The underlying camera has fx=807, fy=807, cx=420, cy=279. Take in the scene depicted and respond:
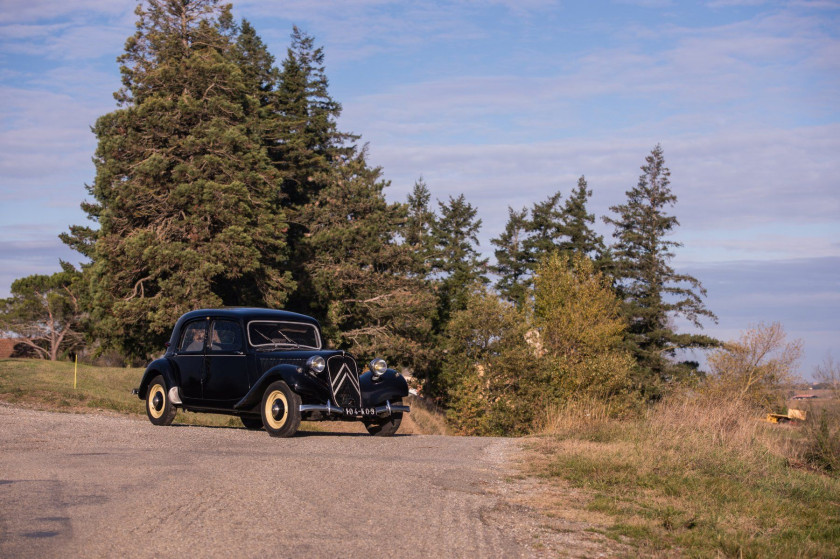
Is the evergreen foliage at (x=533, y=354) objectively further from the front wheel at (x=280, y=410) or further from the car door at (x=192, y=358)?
the front wheel at (x=280, y=410)

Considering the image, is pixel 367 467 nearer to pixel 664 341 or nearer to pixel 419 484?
pixel 419 484

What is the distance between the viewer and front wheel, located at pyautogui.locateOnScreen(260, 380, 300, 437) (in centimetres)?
1245

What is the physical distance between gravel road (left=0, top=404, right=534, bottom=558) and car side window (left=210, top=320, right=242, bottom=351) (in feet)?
9.31

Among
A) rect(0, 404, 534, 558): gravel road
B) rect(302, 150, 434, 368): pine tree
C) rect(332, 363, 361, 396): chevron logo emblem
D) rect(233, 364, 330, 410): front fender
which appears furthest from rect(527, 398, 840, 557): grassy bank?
rect(302, 150, 434, 368): pine tree

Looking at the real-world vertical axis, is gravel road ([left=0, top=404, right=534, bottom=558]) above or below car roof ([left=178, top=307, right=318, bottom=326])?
below

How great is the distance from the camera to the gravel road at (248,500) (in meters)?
5.47

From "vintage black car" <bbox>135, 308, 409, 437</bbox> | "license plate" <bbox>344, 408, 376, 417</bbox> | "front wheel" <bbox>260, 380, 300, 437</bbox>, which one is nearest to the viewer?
"front wheel" <bbox>260, 380, 300, 437</bbox>

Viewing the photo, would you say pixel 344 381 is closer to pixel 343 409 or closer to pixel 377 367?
pixel 343 409

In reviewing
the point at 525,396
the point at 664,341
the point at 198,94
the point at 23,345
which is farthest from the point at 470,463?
the point at 23,345

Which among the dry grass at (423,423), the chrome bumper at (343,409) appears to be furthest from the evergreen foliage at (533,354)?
the chrome bumper at (343,409)

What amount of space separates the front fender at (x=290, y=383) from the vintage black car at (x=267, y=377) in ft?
0.05

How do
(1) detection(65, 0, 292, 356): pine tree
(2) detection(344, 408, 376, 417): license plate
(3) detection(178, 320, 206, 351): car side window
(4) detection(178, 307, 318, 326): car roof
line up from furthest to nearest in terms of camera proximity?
1. (1) detection(65, 0, 292, 356): pine tree
2. (3) detection(178, 320, 206, 351): car side window
3. (4) detection(178, 307, 318, 326): car roof
4. (2) detection(344, 408, 376, 417): license plate

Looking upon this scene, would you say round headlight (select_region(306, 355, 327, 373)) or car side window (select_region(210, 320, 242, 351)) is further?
car side window (select_region(210, 320, 242, 351))

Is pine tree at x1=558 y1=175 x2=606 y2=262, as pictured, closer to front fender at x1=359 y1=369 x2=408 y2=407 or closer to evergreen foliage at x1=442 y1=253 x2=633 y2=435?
evergreen foliage at x1=442 y1=253 x2=633 y2=435
